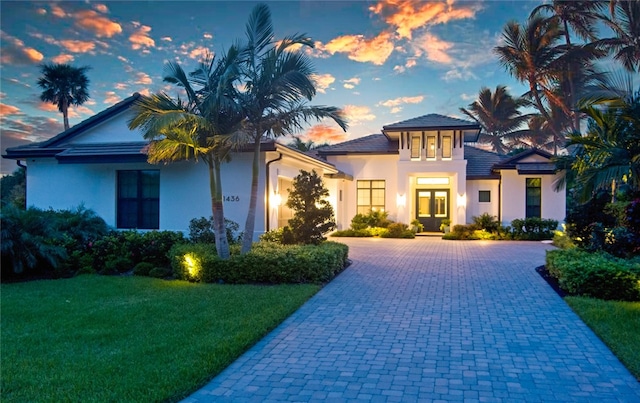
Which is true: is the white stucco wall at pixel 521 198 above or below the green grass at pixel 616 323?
above

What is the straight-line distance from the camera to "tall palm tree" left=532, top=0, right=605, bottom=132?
2195 cm

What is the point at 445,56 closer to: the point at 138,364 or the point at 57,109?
the point at 138,364

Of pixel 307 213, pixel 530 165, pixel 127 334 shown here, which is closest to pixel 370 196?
pixel 530 165

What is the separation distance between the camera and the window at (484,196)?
72.2 feet

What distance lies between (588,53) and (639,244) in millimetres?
16994

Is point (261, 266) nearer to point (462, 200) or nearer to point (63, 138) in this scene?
point (63, 138)

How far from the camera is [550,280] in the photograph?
A: 31.8 feet

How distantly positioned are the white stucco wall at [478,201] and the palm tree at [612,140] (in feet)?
38.7

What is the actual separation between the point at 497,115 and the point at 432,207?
55.0 feet

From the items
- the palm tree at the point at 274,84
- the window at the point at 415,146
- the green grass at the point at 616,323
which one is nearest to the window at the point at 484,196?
the window at the point at 415,146

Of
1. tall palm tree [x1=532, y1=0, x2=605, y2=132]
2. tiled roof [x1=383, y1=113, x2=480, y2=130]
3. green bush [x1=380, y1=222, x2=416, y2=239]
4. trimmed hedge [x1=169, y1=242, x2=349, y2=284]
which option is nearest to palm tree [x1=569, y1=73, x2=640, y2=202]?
trimmed hedge [x1=169, y1=242, x2=349, y2=284]

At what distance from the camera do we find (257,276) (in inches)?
368

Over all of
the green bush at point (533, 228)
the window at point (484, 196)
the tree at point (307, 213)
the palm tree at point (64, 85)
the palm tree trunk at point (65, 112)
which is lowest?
the green bush at point (533, 228)

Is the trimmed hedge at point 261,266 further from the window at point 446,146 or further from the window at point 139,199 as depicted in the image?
the window at point 446,146
